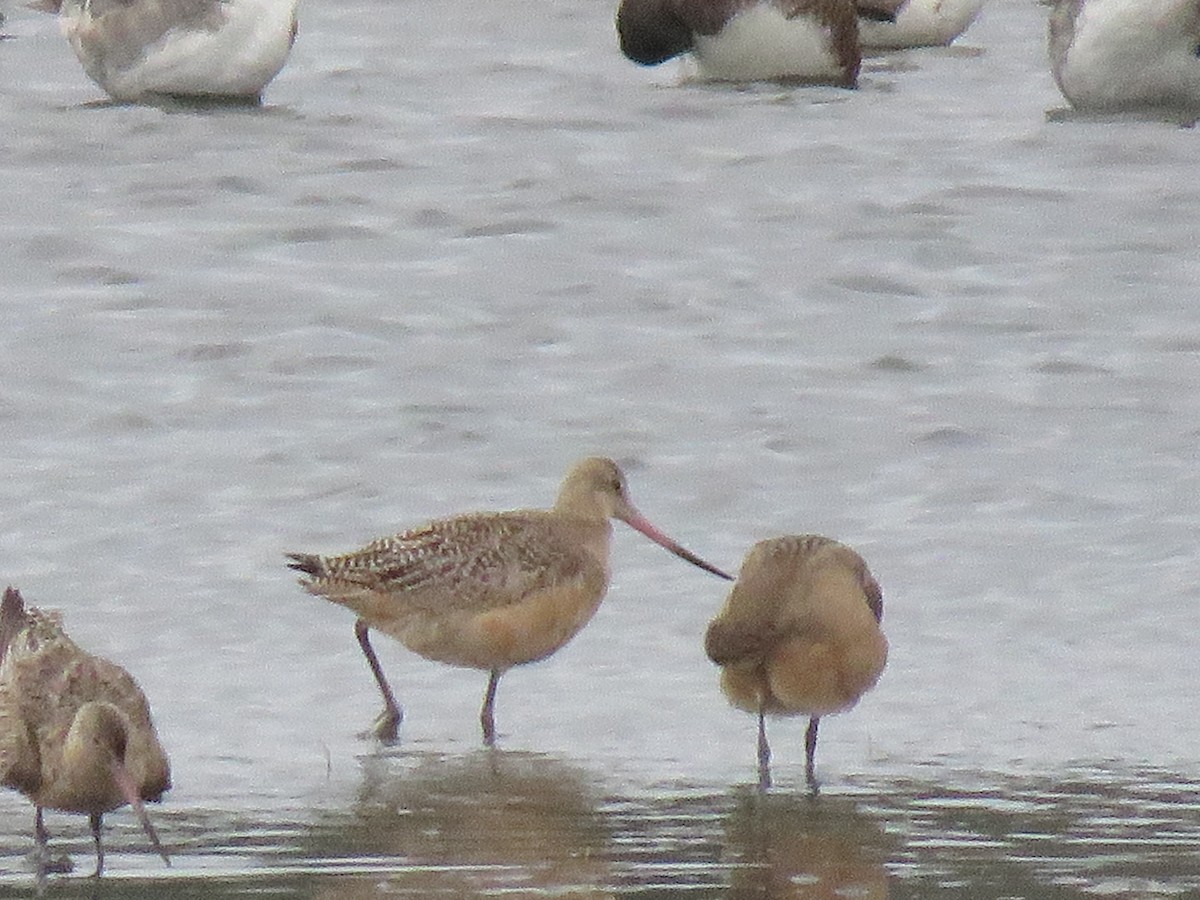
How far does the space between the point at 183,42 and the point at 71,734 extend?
10.9m

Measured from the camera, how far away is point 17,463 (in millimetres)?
11523

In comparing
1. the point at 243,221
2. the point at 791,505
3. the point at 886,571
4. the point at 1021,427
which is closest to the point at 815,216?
the point at 243,221

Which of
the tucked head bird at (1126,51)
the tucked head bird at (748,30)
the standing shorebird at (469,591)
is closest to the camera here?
the standing shorebird at (469,591)

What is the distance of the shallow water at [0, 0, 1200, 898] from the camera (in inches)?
293

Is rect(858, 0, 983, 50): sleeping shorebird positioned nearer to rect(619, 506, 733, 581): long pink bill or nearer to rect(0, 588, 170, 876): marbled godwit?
rect(619, 506, 733, 581): long pink bill

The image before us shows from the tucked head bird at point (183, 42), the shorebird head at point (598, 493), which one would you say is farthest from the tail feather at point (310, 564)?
the tucked head bird at point (183, 42)

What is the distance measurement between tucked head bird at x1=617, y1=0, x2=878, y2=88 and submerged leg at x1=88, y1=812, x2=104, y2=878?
11.7 m

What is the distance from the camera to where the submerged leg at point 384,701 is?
841 centimetres

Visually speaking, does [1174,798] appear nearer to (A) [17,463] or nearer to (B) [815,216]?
(A) [17,463]

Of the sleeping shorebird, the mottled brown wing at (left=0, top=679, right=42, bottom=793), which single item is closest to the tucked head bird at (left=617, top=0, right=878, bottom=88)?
the sleeping shorebird

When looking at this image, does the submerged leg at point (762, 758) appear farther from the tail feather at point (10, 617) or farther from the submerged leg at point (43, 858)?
the tail feather at point (10, 617)

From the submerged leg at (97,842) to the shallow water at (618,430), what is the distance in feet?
0.26

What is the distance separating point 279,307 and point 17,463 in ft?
8.85

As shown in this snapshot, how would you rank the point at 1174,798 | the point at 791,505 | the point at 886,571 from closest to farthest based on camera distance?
the point at 1174,798
the point at 886,571
the point at 791,505
